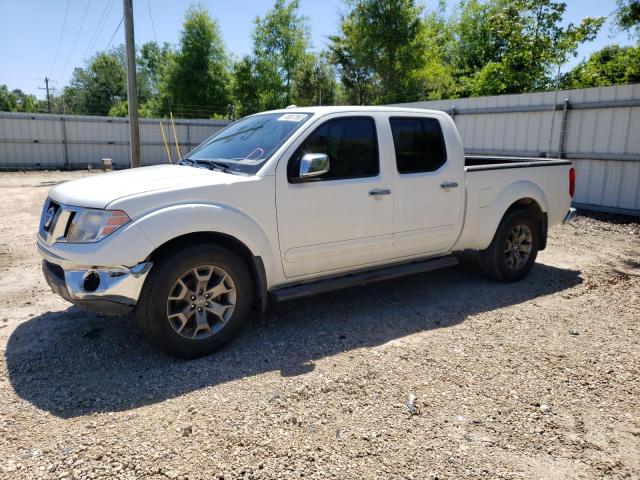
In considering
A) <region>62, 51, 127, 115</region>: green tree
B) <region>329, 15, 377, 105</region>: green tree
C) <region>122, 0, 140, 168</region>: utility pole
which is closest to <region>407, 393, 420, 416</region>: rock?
<region>122, 0, 140, 168</region>: utility pole

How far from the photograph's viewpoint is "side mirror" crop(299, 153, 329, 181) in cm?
403

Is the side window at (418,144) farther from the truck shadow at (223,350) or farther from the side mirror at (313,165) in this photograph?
the truck shadow at (223,350)

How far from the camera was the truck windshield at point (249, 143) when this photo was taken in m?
4.24

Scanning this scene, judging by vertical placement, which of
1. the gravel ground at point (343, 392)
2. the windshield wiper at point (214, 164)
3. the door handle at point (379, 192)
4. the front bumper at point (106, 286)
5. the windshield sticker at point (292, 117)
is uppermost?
the windshield sticker at point (292, 117)

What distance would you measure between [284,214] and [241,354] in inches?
46.4

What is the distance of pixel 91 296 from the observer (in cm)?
347

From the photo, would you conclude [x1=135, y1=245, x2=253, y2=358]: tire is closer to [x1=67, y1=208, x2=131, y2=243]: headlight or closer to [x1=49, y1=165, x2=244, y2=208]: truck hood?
[x1=67, y1=208, x2=131, y2=243]: headlight

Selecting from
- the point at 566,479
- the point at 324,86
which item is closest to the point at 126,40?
the point at 566,479

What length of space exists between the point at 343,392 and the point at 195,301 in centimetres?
131

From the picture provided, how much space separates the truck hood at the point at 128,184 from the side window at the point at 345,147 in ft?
2.30

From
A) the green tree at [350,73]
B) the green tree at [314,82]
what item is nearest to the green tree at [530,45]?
the green tree at [350,73]

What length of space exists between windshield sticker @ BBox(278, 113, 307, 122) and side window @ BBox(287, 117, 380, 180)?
0.70 ft

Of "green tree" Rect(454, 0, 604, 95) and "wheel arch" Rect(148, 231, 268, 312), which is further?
"green tree" Rect(454, 0, 604, 95)

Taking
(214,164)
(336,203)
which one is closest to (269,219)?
(336,203)
